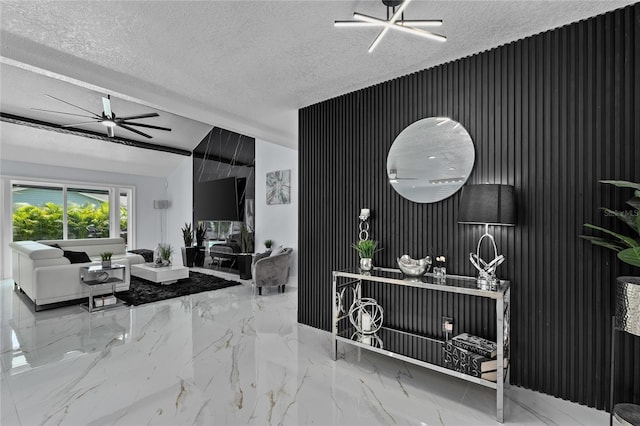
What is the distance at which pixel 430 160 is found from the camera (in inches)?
106

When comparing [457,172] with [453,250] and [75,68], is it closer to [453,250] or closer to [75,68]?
[453,250]

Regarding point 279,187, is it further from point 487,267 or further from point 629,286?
point 629,286

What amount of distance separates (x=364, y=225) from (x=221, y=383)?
181 centimetres

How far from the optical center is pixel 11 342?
Answer: 309 cm

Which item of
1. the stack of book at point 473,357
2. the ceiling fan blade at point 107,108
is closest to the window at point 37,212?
the ceiling fan blade at point 107,108

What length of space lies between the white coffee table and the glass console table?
3.56 metres

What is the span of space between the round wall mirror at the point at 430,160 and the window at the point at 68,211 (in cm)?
777

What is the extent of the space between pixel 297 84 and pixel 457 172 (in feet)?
5.61

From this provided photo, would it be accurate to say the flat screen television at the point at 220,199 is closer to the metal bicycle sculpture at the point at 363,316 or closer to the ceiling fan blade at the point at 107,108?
the ceiling fan blade at the point at 107,108

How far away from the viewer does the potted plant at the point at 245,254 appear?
6053 millimetres

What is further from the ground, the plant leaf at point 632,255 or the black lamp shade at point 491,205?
the black lamp shade at point 491,205

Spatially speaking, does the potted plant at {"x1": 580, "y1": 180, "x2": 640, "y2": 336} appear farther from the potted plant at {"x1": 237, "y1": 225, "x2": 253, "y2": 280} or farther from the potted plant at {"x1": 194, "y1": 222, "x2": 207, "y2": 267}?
the potted plant at {"x1": 194, "y1": 222, "x2": 207, "y2": 267}

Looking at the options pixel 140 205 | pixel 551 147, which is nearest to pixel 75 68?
Answer: pixel 551 147

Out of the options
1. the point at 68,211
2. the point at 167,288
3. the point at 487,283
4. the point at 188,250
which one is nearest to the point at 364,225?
the point at 487,283
